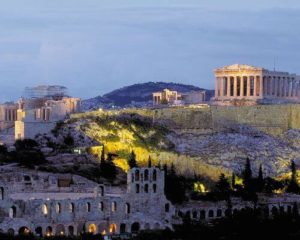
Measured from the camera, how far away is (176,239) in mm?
57844

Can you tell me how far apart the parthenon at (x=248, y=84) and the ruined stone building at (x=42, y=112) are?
12959mm

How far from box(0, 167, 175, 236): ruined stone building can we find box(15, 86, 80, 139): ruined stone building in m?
18.3

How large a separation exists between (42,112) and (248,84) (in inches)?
828

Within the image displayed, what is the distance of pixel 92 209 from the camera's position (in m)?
60.4

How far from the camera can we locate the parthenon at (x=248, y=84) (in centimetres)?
10256

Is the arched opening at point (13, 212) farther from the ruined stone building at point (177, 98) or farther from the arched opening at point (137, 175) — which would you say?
the ruined stone building at point (177, 98)

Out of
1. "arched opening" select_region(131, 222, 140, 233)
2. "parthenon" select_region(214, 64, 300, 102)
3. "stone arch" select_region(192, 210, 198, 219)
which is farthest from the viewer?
"parthenon" select_region(214, 64, 300, 102)

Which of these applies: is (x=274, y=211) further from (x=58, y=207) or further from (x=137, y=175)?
(x=58, y=207)

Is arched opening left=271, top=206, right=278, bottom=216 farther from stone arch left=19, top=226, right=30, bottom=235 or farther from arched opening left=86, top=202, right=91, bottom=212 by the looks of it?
stone arch left=19, top=226, right=30, bottom=235

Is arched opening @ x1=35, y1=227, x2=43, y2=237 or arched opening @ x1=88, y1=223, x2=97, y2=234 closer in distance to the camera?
arched opening @ x1=35, y1=227, x2=43, y2=237

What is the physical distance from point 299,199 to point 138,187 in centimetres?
1323

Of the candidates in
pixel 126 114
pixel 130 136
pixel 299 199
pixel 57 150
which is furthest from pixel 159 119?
pixel 299 199

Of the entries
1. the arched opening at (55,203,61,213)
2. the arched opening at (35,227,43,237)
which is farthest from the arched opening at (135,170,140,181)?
the arched opening at (35,227,43,237)

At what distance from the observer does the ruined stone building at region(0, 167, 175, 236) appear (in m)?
59.2
